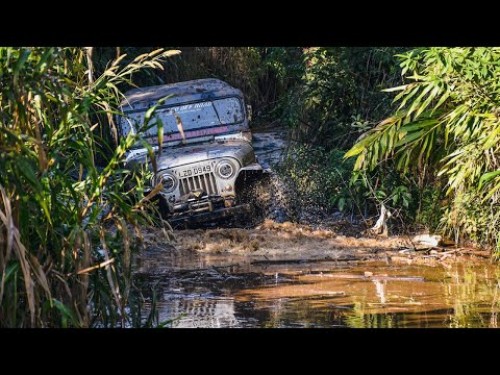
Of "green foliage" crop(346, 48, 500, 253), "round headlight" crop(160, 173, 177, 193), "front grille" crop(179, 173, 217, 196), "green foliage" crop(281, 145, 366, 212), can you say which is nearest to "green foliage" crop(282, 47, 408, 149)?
"green foliage" crop(281, 145, 366, 212)

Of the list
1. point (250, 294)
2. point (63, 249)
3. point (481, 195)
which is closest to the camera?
point (63, 249)

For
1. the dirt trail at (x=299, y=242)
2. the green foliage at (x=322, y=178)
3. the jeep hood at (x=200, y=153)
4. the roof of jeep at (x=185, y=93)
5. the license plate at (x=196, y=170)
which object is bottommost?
the dirt trail at (x=299, y=242)

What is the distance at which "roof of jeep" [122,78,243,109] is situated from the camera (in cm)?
1153

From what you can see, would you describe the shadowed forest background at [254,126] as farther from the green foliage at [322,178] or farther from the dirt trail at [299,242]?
the dirt trail at [299,242]

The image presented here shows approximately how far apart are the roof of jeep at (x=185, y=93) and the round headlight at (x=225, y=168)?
40.0 inches

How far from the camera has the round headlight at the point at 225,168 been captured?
10.9 meters

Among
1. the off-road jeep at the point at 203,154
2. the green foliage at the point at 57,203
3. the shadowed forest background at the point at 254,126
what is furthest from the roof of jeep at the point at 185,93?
the green foliage at the point at 57,203

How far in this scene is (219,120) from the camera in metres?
11.6
